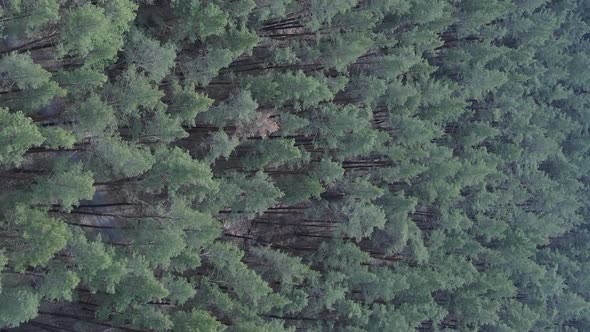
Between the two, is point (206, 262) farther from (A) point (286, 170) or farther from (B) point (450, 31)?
(B) point (450, 31)

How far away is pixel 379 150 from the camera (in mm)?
31953

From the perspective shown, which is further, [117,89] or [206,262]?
[206,262]

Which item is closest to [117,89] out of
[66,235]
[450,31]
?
[66,235]

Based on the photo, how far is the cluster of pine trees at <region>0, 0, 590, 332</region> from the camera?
21453mm

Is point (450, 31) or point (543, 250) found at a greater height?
point (450, 31)

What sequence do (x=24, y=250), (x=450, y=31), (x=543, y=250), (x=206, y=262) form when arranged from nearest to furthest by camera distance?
(x=24, y=250) → (x=206, y=262) → (x=450, y=31) → (x=543, y=250)

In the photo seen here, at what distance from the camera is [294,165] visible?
29.5 metres

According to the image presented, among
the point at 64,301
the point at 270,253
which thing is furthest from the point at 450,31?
the point at 64,301

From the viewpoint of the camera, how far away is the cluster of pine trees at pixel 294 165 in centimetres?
2145

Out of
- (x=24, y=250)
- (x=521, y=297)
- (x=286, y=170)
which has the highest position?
(x=24, y=250)

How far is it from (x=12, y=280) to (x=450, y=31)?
89.6 feet

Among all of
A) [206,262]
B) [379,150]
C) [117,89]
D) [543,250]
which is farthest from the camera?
[543,250]

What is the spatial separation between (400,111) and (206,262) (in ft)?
43.3

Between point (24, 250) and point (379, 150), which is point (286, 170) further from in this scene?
point (24, 250)
